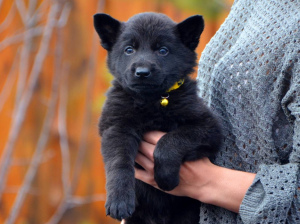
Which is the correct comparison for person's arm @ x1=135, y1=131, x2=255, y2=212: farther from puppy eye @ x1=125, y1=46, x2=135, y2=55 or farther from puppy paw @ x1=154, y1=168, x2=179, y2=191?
puppy eye @ x1=125, y1=46, x2=135, y2=55

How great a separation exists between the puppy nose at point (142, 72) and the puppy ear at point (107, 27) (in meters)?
0.33

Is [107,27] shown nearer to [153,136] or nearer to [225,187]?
[153,136]

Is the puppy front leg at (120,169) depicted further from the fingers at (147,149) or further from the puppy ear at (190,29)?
the puppy ear at (190,29)

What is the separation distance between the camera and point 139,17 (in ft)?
7.31

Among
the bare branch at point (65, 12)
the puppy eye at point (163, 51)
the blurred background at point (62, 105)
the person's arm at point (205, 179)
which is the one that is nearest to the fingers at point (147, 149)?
the person's arm at point (205, 179)

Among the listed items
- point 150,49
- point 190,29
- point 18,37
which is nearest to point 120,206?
point 150,49

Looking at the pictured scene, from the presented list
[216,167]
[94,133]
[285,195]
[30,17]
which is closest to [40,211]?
[94,133]

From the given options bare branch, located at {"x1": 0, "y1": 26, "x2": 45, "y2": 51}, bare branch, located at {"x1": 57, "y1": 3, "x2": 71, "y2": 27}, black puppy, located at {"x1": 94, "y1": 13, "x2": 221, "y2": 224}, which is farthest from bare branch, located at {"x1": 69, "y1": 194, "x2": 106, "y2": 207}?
black puppy, located at {"x1": 94, "y1": 13, "x2": 221, "y2": 224}

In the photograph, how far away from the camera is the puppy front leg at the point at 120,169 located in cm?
182

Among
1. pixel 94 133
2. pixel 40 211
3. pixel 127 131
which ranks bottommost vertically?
pixel 40 211

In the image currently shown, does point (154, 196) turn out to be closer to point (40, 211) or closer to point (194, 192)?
point (194, 192)

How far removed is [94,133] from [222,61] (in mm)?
2188

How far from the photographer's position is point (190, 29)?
222cm

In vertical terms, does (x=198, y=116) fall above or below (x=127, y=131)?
above
